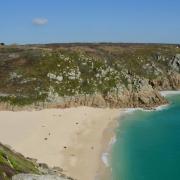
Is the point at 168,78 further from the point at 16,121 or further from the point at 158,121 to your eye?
the point at 16,121

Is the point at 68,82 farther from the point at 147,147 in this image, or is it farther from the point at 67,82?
the point at 147,147

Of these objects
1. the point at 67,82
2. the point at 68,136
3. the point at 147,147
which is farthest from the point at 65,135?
the point at 67,82

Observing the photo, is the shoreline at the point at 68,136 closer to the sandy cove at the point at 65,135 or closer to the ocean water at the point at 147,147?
the sandy cove at the point at 65,135

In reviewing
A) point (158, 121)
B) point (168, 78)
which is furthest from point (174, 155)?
point (168, 78)

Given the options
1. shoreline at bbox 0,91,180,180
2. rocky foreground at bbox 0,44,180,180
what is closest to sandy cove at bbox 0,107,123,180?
shoreline at bbox 0,91,180,180

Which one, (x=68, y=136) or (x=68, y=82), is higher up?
(x=68, y=82)

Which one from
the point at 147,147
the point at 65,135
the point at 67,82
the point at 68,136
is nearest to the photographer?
the point at 147,147

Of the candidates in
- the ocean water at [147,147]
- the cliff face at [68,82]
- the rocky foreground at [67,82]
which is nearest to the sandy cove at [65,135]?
the ocean water at [147,147]
